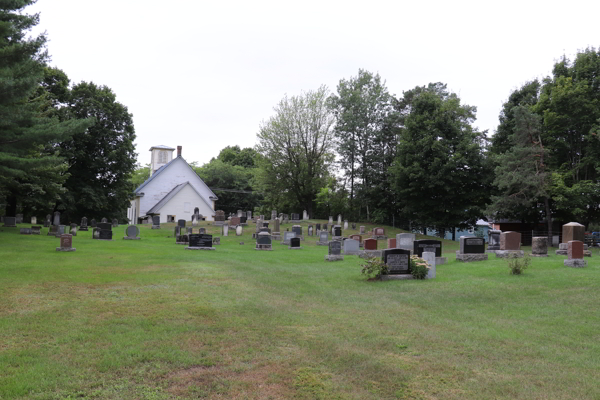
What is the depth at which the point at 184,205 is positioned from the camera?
49.6 m

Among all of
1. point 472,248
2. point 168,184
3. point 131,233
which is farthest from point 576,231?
point 168,184

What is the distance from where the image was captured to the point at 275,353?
19.6 ft

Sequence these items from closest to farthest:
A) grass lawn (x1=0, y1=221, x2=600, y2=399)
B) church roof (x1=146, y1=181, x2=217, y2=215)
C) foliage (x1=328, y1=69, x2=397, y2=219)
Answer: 1. grass lawn (x1=0, y1=221, x2=600, y2=399)
2. foliage (x1=328, y1=69, x2=397, y2=219)
3. church roof (x1=146, y1=181, x2=217, y2=215)

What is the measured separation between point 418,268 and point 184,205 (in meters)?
40.5

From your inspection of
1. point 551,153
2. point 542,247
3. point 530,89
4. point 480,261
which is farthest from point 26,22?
point 530,89

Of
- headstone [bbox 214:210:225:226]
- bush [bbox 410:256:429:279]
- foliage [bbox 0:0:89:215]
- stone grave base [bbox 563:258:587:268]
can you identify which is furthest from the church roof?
stone grave base [bbox 563:258:587:268]

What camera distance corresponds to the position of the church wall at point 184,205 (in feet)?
160

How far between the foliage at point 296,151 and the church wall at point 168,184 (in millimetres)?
9532

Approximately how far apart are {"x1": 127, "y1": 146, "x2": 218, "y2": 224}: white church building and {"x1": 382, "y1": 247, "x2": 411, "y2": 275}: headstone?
3795 centimetres

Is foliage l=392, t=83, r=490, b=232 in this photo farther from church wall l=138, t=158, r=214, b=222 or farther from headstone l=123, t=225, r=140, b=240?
church wall l=138, t=158, r=214, b=222

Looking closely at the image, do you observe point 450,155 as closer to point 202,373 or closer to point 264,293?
point 264,293

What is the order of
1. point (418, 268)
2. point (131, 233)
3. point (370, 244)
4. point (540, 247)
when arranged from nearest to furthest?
point (418, 268)
point (540, 247)
point (370, 244)
point (131, 233)

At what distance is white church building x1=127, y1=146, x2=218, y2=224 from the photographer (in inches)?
1928

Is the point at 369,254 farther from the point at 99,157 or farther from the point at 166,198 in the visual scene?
the point at 166,198
